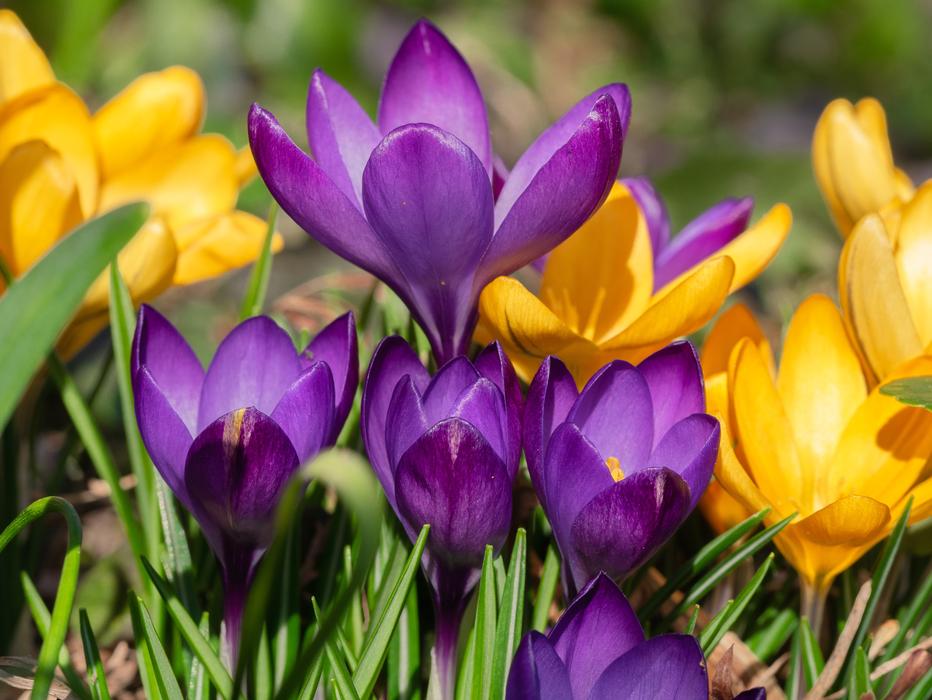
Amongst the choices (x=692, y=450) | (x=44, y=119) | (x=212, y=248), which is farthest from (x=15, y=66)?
(x=692, y=450)

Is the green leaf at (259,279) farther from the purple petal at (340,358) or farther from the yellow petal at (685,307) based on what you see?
the yellow petal at (685,307)

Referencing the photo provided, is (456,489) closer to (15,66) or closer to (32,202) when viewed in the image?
(32,202)

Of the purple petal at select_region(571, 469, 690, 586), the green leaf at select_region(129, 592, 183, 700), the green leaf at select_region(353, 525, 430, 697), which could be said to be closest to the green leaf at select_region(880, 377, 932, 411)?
the purple petal at select_region(571, 469, 690, 586)

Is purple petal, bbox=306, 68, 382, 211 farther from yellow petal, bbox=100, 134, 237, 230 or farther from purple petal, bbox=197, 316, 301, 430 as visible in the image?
yellow petal, bbox=100, 134, 237, 230

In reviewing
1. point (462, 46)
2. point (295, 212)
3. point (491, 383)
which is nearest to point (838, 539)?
point (491, 383)

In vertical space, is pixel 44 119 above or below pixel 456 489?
above

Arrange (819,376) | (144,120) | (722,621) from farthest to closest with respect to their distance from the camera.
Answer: (144,120), (819,376), (722,621)
